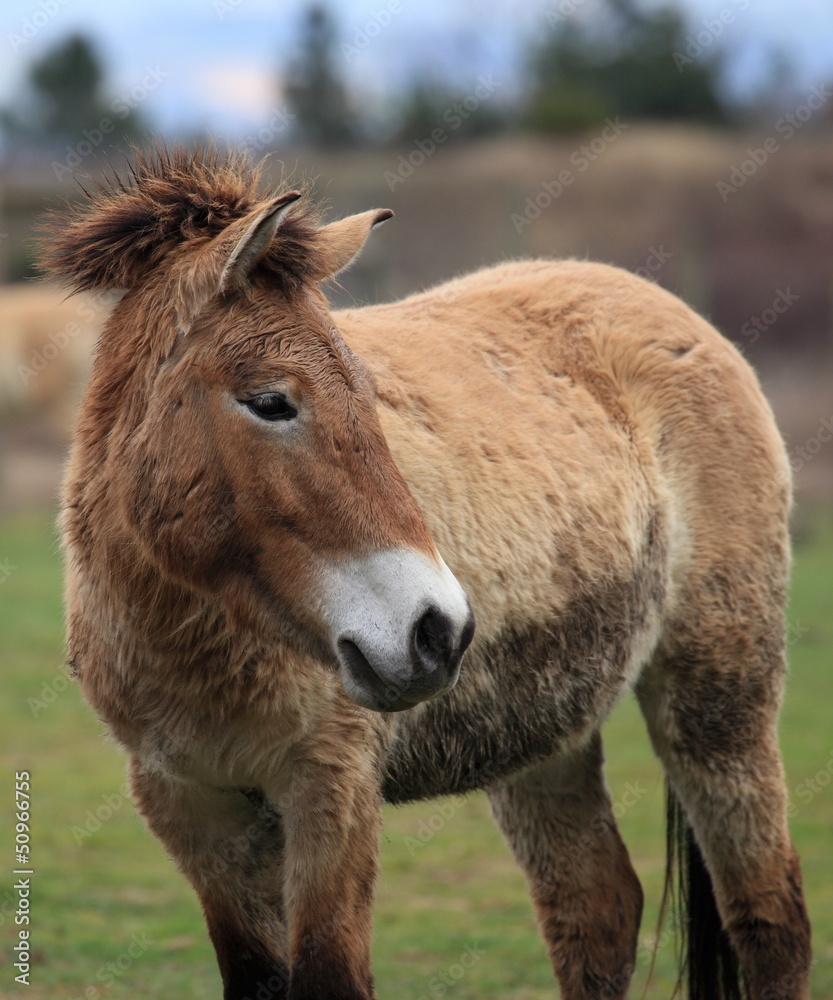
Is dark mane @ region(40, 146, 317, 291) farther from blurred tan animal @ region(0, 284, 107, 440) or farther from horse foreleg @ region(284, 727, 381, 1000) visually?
blurred tan animal @ region(0, 284, 107, 440)

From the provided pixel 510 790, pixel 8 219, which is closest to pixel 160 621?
pixel 510 790

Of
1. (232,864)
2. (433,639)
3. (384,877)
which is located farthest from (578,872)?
(384,877)

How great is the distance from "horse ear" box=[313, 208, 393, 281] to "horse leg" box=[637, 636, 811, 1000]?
1.73m

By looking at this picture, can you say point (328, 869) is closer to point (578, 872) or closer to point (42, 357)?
point (578, 872)

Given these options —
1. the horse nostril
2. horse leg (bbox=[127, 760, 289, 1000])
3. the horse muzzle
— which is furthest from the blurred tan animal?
the horse nostril

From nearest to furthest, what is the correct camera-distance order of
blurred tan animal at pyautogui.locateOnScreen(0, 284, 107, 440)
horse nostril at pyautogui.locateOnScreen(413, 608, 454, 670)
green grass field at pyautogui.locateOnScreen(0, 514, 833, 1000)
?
horse nostril at pyautogui.locateOnScreen(413, 608, 454, 670)
green grass field at pyautogui.locateOnScreen(0, 514, 833, 1000)
blurred tan animal at pyautogui.locateOnScreen(0, 284, 107, 440)

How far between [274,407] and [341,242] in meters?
0.59

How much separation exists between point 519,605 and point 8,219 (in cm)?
1788

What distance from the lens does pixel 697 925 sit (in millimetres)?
4117

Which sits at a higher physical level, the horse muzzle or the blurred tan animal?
the horse muzzle

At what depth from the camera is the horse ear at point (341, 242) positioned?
9.23 feet

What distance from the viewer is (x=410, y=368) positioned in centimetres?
338

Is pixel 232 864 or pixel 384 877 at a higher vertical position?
pixel 232 864

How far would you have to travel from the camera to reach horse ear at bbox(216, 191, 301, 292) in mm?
2514
